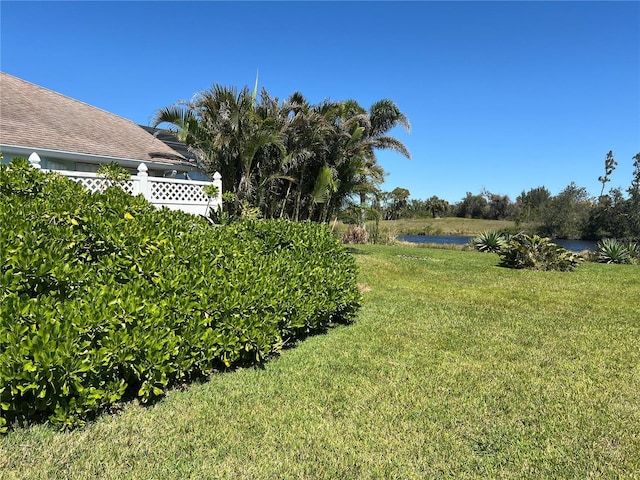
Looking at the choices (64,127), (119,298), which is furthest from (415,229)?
(119,298)

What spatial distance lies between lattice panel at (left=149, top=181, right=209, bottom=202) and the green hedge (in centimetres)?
557

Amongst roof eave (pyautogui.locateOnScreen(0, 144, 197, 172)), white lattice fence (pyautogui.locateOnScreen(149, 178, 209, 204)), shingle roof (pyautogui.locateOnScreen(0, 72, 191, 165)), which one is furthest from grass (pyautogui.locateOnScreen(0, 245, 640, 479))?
shingle roof (pyautogui.locateOnScreen(0, 72, 191, 165))

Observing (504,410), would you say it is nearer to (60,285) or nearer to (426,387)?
(426,387)

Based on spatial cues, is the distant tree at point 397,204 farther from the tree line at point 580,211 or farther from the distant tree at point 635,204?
the distant tree at point 635,204

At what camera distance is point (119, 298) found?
2.98m

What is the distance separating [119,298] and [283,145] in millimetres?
9698

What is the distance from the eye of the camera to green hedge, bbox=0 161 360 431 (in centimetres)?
256

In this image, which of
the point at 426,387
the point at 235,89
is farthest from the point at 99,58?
the point at 426,387

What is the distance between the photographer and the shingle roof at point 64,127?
10531 mm

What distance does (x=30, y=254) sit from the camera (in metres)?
2.77

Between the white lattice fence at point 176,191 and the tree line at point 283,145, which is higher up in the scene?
→ the tree line at point 283,145

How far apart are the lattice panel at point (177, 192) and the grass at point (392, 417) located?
6.97 m

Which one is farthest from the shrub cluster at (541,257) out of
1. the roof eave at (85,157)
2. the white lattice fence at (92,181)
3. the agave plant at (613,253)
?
the white lattice fence at (92,181)

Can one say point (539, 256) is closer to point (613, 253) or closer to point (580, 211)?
point (613, 253)
